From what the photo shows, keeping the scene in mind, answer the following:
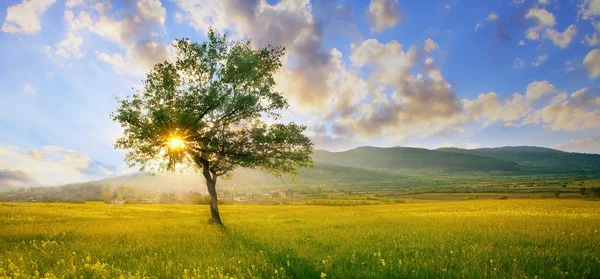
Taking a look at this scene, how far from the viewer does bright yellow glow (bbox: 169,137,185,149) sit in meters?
20.7

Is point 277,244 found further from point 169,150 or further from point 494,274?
point 169,150

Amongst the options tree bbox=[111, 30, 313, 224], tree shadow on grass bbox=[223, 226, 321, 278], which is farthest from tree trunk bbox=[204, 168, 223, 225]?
tree shadow on grass bbox=[223, 226, 321, 278]

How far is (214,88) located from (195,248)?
12797 millimetres

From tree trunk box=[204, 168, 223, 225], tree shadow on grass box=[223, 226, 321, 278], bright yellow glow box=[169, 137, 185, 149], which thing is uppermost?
bright yellow glow box=[169, 137, 185, 149]

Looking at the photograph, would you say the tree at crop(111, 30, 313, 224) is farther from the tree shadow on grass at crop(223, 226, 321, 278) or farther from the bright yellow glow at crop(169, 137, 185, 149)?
the tree shadow on grass at crop(223, 226, 321, 278)

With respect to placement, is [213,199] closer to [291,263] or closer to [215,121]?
[215,121]

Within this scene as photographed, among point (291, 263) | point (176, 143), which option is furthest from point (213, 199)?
point (291, 263)

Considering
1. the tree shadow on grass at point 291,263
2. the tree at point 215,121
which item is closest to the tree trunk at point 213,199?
the tree at point 215,121

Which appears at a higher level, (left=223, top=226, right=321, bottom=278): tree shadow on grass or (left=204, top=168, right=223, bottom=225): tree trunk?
(left=204, top=168, right=223, bottom=225): tree trunk

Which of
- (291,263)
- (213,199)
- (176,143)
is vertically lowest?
(291,263)

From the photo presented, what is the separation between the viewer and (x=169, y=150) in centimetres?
2186

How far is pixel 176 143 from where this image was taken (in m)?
21.3

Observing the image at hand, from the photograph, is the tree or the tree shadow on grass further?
the tree

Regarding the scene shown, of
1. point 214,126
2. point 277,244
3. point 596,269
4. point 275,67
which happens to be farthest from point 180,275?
point 275,67
